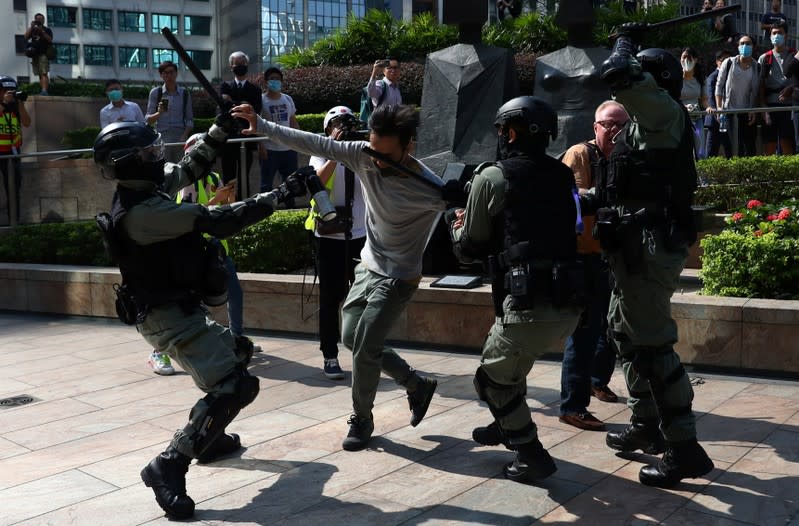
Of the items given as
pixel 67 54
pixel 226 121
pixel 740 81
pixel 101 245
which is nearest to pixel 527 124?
pixel 226 121

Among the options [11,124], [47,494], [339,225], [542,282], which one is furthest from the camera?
[11,124]

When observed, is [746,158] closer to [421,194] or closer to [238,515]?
[421,194]

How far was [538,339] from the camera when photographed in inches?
172

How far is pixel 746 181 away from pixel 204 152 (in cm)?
699

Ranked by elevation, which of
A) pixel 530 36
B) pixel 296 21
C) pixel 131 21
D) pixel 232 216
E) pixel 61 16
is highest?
pixel 296 21

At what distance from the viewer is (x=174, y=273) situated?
445cm

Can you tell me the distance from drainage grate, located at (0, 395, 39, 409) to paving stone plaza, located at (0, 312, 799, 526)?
0.10 m

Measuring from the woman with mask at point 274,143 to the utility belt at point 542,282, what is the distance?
7.75 m

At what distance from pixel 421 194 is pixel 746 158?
21.1ft

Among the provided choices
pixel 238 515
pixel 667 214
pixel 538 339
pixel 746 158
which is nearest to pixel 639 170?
pixel 667 214

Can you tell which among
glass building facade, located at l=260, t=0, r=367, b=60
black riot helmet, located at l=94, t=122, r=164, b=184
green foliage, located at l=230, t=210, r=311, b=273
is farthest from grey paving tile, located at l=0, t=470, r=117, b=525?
A: glass building facade, located at l=260, t=0, r=367, b=60

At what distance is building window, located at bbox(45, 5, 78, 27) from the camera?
217ft

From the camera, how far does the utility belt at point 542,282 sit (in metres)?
4.23

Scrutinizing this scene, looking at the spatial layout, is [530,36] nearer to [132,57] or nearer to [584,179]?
[584,179]
